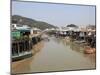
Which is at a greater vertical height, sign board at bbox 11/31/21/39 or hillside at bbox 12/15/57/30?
hillside at bbox 12/15/57/30

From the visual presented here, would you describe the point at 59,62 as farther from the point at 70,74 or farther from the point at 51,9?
the point at 51,9

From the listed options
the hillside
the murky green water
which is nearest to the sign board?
the hillside

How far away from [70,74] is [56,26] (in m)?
0.69

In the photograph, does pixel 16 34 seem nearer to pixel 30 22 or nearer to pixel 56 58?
pixel 30 22

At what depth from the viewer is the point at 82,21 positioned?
2852mm

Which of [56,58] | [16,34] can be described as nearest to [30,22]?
[16,34]

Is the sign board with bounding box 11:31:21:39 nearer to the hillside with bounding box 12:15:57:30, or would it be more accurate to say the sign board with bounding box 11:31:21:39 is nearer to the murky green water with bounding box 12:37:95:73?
the hillside with bounding box 12:15:57:30

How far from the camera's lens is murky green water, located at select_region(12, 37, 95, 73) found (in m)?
2.59

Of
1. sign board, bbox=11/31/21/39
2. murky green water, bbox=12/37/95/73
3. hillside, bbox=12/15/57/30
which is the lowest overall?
murky green water, bbox=12/37/95/73

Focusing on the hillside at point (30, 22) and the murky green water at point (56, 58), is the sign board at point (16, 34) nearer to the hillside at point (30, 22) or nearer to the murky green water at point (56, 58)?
the hillside at point (30, 22)

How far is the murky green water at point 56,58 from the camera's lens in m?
2.59

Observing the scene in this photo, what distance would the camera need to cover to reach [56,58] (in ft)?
8.92

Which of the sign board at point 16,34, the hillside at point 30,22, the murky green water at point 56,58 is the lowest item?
the murky green water at point 56,58

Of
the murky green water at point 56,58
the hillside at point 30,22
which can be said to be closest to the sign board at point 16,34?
the hillside at point 30,22
